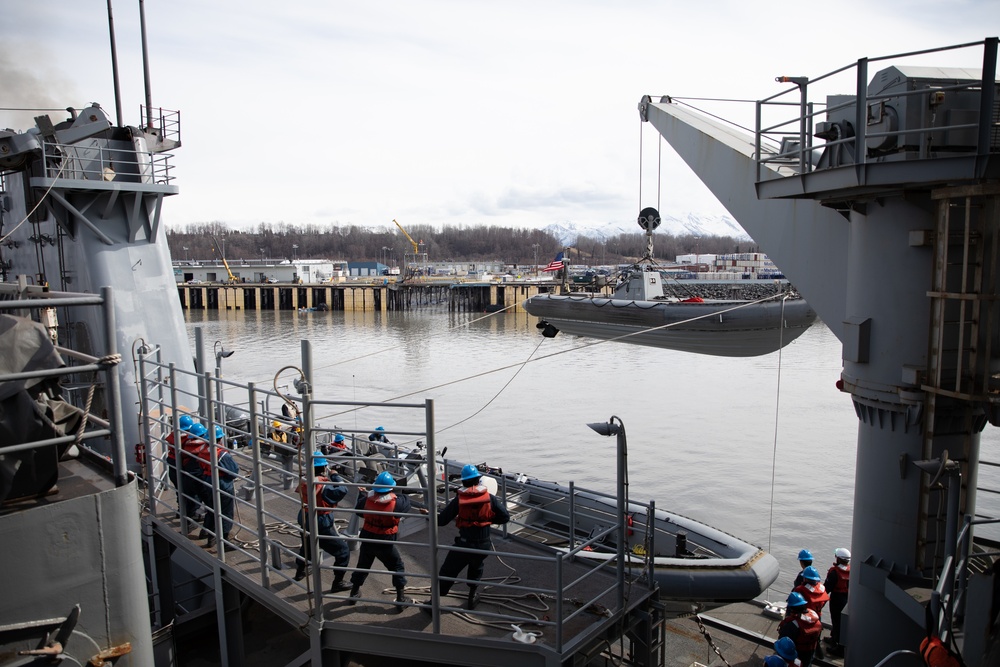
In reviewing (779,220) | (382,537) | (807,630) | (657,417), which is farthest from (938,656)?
(657,417)

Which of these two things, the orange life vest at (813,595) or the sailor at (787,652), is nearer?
the sailor at (787,652)

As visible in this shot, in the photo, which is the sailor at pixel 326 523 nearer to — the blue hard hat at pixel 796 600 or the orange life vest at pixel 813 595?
the blue hard hat at pixel 796 600

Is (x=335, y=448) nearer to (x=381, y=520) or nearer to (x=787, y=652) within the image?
(x=381, y=520)

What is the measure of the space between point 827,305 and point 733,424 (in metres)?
13.8

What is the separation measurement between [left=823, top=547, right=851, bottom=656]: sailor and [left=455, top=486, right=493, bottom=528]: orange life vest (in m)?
4.46

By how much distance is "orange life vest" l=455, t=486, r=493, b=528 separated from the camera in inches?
188

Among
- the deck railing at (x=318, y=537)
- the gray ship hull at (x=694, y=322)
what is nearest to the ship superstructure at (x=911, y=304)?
the deck railing at (x=318, y=537)

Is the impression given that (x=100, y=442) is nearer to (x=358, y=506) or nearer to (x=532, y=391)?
(x=358, y=506)

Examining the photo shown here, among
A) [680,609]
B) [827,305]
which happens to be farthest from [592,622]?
[827,305]

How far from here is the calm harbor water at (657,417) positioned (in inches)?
551

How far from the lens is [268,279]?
75.0 meters

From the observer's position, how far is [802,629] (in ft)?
19.1

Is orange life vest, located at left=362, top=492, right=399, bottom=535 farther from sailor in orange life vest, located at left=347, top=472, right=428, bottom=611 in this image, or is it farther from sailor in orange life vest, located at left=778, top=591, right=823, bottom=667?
sailor in orange life vest, located at left=778, top=591, right=823, bottom=667

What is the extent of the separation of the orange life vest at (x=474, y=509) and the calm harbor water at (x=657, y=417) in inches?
57.1
